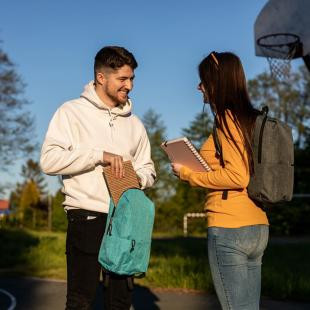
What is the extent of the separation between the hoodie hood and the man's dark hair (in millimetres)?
144

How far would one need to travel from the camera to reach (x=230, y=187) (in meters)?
3.11

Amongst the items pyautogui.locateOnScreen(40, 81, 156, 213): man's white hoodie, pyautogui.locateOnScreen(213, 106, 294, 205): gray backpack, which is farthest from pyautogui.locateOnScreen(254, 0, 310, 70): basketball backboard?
pyautogui.locateOnScreen(213, 106, 294, 205): gray backpack

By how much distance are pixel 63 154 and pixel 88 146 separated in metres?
0.20

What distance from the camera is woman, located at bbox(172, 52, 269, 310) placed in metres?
3.10

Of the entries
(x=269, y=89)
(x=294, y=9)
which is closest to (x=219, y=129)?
(x=294, y=9)

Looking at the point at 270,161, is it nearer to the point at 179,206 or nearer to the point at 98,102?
the point at 98,102

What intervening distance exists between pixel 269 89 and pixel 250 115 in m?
40.4

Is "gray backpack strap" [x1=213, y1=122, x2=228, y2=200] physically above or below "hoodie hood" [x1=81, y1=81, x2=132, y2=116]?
below

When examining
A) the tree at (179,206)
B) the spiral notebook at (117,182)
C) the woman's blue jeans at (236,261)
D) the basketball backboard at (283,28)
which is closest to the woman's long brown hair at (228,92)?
the woman's blue jeans at (236,261)

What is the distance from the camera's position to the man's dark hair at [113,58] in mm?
3553

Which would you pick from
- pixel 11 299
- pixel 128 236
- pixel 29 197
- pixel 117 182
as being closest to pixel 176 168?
pixel 117 182

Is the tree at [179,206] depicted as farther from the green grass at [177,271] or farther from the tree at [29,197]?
the green grass at [177,271]

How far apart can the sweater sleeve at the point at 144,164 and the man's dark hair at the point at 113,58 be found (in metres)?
0.50

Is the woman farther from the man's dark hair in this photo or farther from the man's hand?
the man's dark hair
